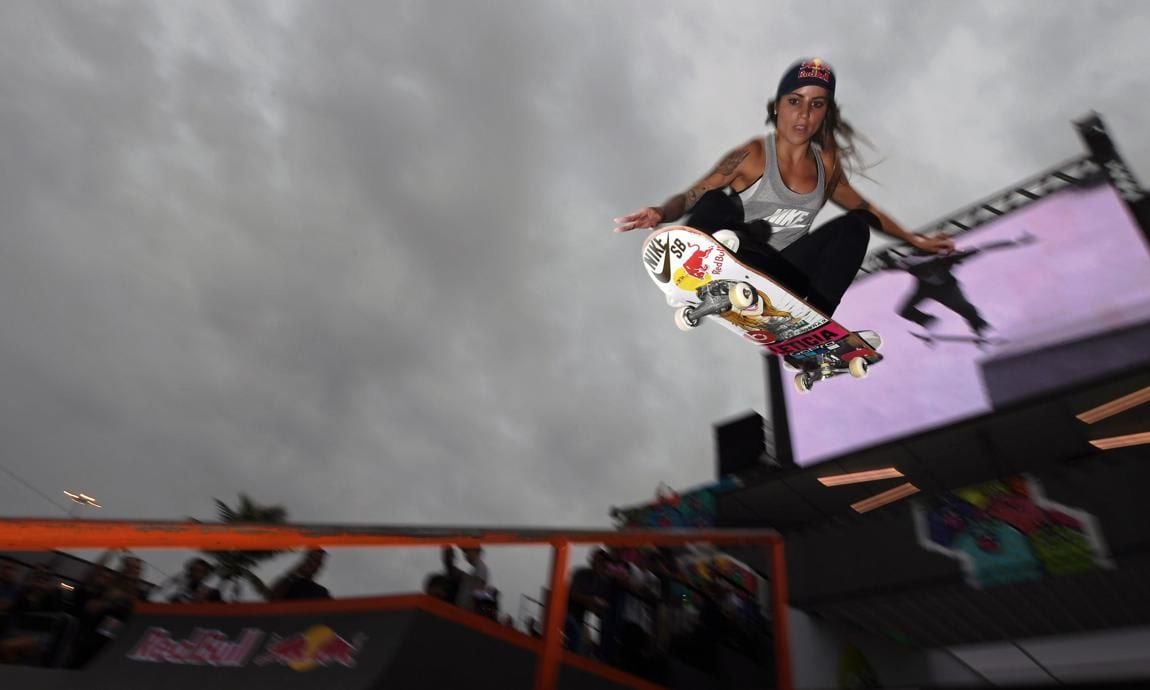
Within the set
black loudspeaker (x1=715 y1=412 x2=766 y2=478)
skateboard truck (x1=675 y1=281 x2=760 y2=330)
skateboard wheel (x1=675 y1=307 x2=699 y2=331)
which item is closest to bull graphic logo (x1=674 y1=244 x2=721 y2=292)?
skateboard truck (x1=675 y1=281 x2=760 y2=330)

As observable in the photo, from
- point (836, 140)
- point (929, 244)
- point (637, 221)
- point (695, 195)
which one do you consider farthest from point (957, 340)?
point (637, 221)

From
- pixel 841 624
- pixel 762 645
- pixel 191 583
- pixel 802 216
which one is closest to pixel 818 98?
pixel 802 216

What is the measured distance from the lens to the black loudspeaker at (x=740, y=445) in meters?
14.1

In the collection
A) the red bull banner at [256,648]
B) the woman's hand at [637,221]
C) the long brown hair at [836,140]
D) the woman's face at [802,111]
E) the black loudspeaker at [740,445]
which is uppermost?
the black loudspeaker at [740,445]

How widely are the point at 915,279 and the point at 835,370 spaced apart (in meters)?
5.38

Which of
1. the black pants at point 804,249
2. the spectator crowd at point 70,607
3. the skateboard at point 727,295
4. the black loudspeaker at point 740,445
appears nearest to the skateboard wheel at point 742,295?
the skateboard at point 727,295

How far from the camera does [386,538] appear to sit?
2189 millimetres

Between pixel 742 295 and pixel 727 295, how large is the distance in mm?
210

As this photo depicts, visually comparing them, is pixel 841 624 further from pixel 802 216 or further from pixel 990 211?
pixel 990 211

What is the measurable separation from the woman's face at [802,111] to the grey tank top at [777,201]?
262 mm

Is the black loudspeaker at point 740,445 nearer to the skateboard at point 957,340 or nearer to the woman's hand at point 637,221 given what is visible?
the skateboard at point 957,340

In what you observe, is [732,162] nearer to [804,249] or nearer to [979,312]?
[804,249]

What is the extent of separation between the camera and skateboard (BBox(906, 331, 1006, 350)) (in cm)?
1153

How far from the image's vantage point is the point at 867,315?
13.6 m
